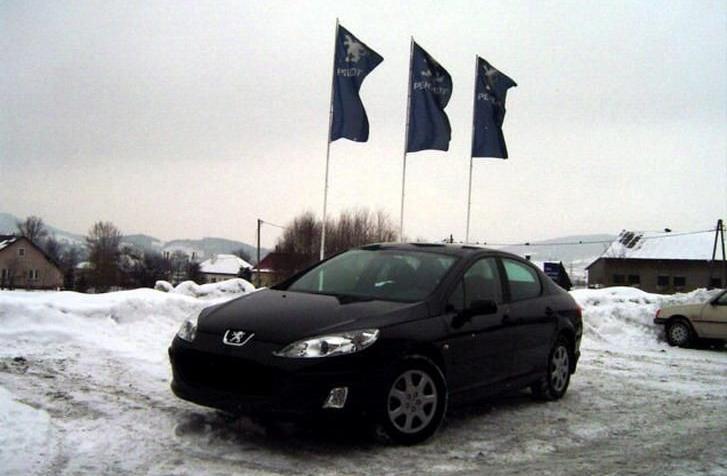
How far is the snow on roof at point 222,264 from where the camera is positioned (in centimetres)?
12588

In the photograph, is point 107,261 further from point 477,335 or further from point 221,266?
point 477,335

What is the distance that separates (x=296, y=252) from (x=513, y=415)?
62.4m

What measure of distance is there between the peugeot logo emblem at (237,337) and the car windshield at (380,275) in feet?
3.35

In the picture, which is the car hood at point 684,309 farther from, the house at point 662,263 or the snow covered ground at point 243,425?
the house at point 662,263

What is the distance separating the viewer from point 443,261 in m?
6.00

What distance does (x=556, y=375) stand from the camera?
704 cm

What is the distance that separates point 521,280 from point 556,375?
3.57ft

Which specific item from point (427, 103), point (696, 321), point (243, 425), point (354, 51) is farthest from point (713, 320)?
point (243, 425)

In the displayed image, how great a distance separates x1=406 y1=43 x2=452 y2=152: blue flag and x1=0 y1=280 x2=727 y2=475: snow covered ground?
32.3ft

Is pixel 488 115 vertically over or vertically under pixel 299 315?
over

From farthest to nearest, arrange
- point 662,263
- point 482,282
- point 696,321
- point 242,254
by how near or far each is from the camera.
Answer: point 242,254 < point 662,263 < point 696,321 < point 482,282

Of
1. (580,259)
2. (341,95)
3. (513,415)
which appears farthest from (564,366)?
(580,259)

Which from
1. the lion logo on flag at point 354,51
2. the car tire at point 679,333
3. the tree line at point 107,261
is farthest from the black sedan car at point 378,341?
the tree line at point 107,261

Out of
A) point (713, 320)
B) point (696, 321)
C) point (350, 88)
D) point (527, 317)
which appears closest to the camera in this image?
point (527, 317)
